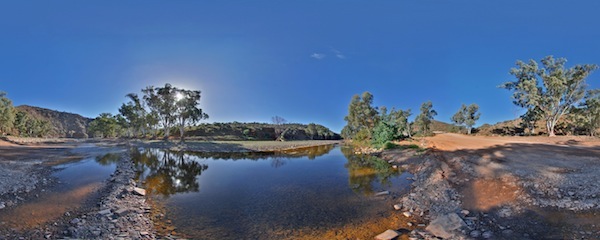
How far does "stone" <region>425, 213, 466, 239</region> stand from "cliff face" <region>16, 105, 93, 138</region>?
487 ft

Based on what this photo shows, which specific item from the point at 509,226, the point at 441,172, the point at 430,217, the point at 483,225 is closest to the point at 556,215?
the point at 509,226

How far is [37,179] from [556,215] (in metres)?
23.0

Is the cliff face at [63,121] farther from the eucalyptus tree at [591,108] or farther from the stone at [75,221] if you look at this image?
the eucalyptus tree at [591,108]

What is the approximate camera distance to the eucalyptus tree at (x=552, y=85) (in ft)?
102

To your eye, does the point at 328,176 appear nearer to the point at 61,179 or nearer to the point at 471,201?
the point at 471,201

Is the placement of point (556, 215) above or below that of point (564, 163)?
below

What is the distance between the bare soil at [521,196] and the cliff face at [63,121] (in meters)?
148

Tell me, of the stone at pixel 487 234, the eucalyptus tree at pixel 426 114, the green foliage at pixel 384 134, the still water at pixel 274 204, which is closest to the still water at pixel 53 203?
the still water at pixel 274 204

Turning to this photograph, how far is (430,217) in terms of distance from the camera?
9.16m

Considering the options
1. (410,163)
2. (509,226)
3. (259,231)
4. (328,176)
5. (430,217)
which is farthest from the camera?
(410,163)

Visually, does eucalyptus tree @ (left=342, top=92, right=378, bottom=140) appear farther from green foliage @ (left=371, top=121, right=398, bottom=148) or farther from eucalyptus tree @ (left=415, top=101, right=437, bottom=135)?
eucalyptus tree @ (left=415, top=101, right=437, bottom=135)

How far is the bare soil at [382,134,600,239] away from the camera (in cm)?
736

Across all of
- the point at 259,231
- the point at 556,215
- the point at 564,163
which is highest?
the point at 564,163

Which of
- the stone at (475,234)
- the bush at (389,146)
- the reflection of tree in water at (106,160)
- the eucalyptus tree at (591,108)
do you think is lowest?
the stone at (475,234)
